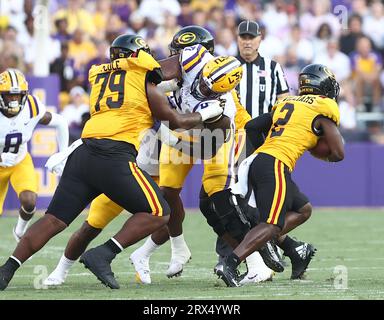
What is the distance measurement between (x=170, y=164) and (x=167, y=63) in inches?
33.0

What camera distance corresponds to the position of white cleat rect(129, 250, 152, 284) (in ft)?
23.1

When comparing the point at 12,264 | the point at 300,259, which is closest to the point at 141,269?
the point at 12,264

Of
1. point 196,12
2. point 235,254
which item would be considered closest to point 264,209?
point 235,254

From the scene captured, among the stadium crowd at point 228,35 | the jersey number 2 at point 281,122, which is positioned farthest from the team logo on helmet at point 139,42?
the stadium crowd at point 228,35

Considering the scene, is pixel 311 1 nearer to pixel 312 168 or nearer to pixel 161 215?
pixel 312 168

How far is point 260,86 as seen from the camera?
873cm

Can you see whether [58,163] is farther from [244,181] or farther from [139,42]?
[244,181]

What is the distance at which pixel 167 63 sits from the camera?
705cm

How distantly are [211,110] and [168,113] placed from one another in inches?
13.4

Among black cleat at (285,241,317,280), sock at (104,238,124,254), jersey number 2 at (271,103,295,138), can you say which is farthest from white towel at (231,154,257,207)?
sock at (104,238,124,254)

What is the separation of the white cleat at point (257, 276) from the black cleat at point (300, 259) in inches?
6.8

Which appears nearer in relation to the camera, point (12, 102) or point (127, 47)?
point (127, 47)

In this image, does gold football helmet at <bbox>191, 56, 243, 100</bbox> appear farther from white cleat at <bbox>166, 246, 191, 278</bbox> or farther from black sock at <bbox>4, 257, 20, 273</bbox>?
black sock at <bbox>4, 257, 20, 273</bbox>

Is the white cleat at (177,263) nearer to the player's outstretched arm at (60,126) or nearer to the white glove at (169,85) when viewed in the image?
the white glove at (169,85)
